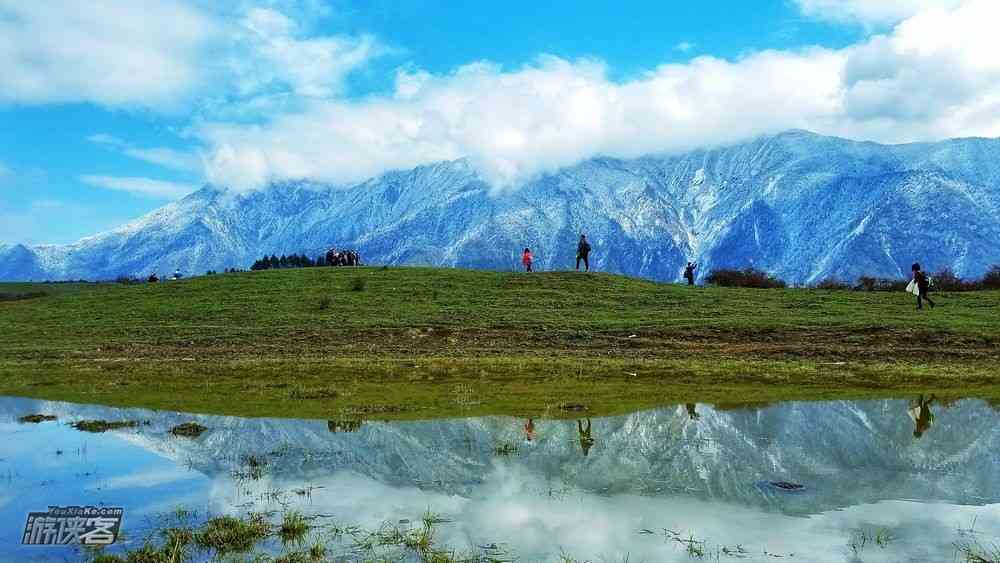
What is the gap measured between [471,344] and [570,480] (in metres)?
29.4

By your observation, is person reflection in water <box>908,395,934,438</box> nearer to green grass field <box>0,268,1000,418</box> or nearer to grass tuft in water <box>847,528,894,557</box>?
green grass field <box>0,268,1000,418</box>

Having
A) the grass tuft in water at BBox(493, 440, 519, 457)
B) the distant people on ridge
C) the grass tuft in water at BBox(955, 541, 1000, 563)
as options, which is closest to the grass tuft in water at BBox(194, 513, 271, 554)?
the grass tuft in water at BBox(493, 440, 519, 457)

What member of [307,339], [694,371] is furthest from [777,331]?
[307,339]

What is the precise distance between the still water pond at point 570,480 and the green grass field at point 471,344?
370 centimetres

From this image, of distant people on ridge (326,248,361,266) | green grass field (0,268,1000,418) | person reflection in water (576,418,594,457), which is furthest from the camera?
distant people on ridge (326,248,361,266)

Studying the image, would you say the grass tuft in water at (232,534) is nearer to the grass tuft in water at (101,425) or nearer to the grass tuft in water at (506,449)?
the grass tuft in water at (506,449)

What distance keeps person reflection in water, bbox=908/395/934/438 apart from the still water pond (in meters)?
0.11

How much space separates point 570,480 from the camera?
1462cm

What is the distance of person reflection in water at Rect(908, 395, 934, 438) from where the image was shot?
779 inches

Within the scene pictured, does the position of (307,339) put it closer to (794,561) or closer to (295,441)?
(295,441)

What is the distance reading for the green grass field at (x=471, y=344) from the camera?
27.2m

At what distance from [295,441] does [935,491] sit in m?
14.3

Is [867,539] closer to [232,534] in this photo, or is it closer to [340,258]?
[232,534]

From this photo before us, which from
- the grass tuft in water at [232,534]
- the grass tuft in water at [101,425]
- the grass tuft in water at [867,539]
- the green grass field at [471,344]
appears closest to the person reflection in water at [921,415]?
the green grass field at [471,344]
